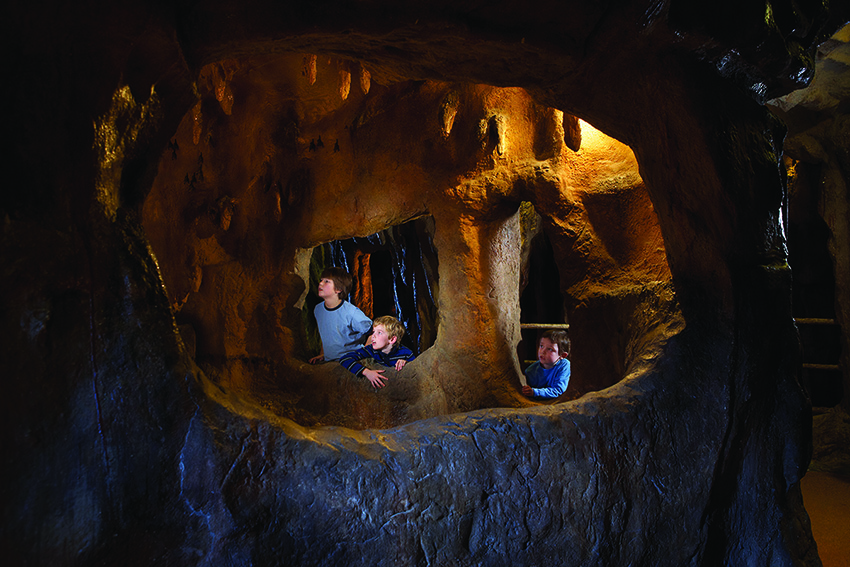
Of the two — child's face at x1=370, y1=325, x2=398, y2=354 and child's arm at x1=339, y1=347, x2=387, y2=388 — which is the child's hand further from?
child's face at x1=370, y1=325, x2=398, y2=354

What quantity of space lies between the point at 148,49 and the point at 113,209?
571 millimetres

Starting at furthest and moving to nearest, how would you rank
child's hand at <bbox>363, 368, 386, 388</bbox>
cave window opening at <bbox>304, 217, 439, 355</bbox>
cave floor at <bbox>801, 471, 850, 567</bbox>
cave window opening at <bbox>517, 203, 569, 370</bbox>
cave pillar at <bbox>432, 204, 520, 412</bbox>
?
cave window opening at <bbox>517, 203, 569, 370</bbox> < cave window opening at <bbox>304, 217, 439, 355</bbox> < child's hand at <bbox>363, 368, 386, 388</bbox> < cave pillar at <bbox>432, 204, 520, 412</bbox> < cave floor at <bbox>801, 471, 850, 567</bbox>

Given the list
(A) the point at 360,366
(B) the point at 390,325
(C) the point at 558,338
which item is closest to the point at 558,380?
(C) the point at 558,338

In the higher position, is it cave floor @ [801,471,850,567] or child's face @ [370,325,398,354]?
child's face @ [370,325,398,354]

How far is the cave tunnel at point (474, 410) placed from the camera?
59.6 inches

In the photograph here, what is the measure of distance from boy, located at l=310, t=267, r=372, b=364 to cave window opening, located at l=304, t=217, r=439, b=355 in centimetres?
311

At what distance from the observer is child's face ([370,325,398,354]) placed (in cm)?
509

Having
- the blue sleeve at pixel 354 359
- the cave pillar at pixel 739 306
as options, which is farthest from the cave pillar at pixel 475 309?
the cave pillar at pixel 739 306

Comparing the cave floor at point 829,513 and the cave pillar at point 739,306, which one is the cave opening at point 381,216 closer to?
the cave pillar at point 739,306

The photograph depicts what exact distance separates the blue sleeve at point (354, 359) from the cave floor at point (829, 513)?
379 cm

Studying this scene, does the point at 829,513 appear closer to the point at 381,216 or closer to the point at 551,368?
the point at 551,368

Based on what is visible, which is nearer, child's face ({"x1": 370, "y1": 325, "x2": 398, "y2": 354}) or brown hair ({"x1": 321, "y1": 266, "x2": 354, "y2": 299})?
child's face ({"x1": 370, "y1": 325, "x2": 398, "y2": 354})


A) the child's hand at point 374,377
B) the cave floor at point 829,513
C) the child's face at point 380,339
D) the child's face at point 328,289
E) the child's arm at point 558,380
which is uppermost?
the child's face at point 328,289

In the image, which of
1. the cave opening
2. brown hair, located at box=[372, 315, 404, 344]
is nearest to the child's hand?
the cave opening
